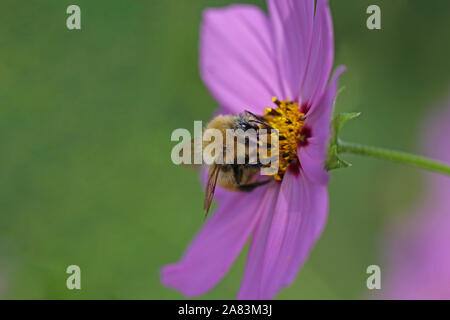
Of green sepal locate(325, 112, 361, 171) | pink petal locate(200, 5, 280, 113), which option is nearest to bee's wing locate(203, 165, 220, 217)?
green sepal locate(325, 112, 361, 171)

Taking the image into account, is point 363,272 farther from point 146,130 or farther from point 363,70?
point 146,130

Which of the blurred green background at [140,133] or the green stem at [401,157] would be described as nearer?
the green stem at [401,157]

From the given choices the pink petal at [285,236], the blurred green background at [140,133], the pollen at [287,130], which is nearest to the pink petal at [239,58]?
the pollen at [287,130]

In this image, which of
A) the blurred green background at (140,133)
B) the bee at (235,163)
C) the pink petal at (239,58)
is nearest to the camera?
the bee at (235,163)

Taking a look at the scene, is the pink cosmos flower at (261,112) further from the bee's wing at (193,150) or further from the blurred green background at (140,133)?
the blurred green background at (140,133)

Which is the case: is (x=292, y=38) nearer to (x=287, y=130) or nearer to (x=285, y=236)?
(x=287, y=130)

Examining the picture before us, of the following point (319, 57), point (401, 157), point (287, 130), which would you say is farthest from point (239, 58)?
point (401, 157)
